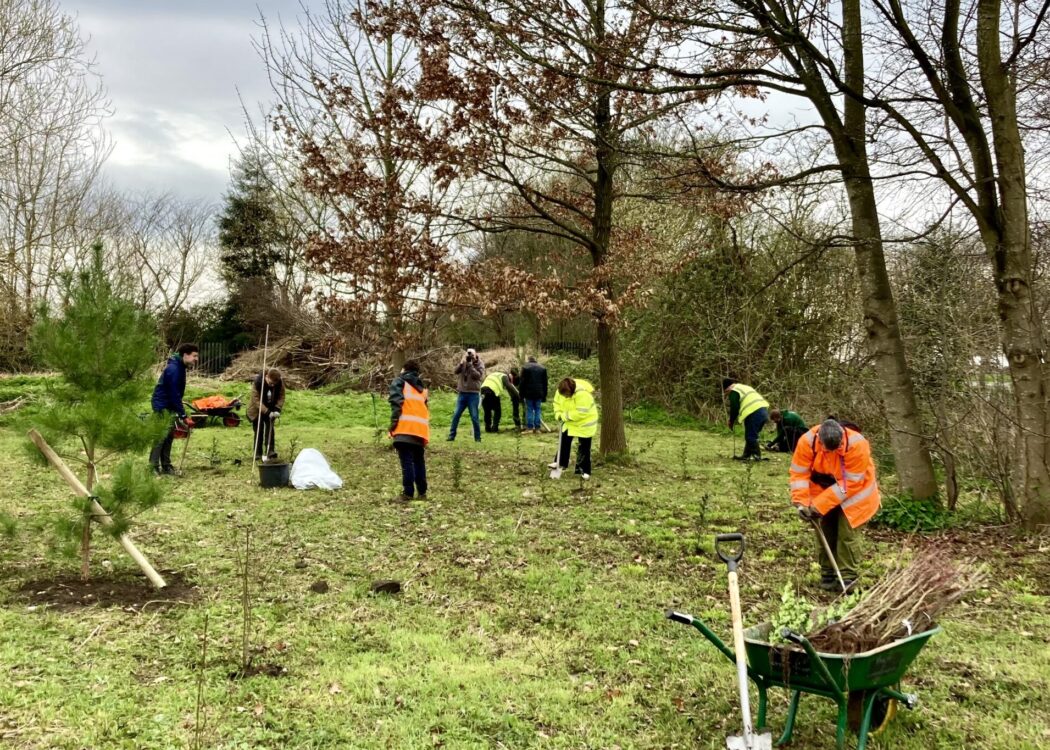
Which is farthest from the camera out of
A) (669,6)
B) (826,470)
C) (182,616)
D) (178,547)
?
(669,6)

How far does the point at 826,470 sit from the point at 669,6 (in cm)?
539

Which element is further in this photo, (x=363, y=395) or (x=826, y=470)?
(x=363, y=395)

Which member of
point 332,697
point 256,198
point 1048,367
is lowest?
point 332,697

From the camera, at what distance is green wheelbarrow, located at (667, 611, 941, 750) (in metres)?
3.46

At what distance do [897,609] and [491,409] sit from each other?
45.7 ft

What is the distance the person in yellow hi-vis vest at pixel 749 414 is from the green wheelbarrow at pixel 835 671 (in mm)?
9724

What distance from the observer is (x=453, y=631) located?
5.37 m

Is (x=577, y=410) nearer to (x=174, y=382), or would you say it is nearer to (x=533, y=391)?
(x=174, y=382)

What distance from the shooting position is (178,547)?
7.23 meters

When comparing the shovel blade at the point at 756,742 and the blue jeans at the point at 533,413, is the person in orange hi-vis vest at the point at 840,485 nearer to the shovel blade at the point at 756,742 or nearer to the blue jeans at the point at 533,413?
the shovel blade at the point at 756,742

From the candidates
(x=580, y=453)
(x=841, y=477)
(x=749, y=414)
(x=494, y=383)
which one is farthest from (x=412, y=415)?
(x=494, y=383)

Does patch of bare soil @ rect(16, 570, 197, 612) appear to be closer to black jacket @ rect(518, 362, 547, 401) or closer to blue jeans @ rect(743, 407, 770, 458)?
blue jeans @ rect(743, 407, 770, 458)

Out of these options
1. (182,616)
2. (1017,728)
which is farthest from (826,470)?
(182,616)

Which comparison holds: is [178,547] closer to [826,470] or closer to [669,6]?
[826,470]
